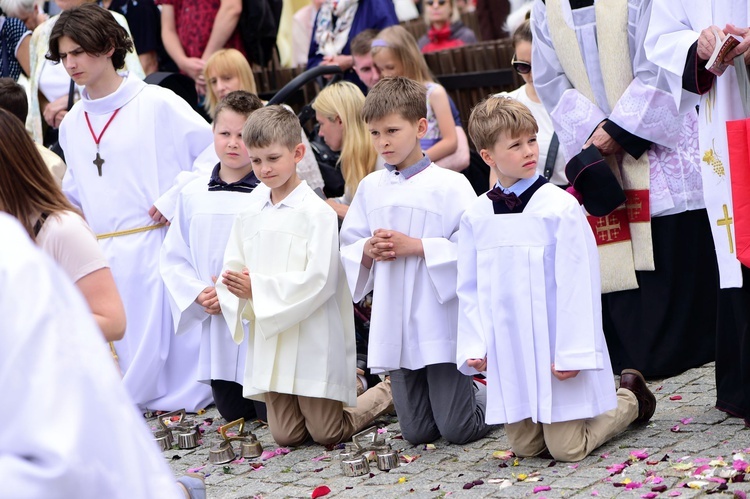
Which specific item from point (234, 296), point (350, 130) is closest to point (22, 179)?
point (234, 296)

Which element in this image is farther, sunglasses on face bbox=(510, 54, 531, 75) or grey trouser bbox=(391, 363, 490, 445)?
sunglasses on face bbox=(510, 54, 531, 75)

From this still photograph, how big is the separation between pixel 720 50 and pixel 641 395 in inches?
62.1


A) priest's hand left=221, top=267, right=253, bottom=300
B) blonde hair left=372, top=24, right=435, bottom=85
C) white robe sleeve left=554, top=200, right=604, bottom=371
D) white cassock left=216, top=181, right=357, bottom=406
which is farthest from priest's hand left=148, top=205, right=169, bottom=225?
white robe sleeve left=554, top=200, right=604, bottom=371

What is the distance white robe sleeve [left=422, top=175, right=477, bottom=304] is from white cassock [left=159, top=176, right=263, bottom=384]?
135 centimetres

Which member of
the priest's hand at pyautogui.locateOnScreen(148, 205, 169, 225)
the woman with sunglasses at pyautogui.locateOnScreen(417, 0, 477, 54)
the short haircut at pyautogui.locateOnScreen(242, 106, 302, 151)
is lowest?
the priest's hand at pyautogui.locateOnScreen(148, 205, 169, 225)

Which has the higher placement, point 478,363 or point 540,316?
point 540,316

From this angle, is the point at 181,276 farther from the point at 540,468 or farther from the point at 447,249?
the point at 540,468

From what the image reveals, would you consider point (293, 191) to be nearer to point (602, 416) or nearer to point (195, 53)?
point (602, 416)

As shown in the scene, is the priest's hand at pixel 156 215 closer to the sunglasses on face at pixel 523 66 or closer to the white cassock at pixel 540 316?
the sunglasses on face at pixel 523 66

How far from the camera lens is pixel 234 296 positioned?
5934mm

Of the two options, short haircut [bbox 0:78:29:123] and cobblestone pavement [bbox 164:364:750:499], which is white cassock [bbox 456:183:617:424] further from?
short haircut [bbox 0:78:29:123]

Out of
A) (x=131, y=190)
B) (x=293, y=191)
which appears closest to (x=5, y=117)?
(x=293, y=191)

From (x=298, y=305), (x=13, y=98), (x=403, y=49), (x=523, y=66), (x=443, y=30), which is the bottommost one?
(x=298, y=305)

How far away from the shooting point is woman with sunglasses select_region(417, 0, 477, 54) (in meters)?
10.3
